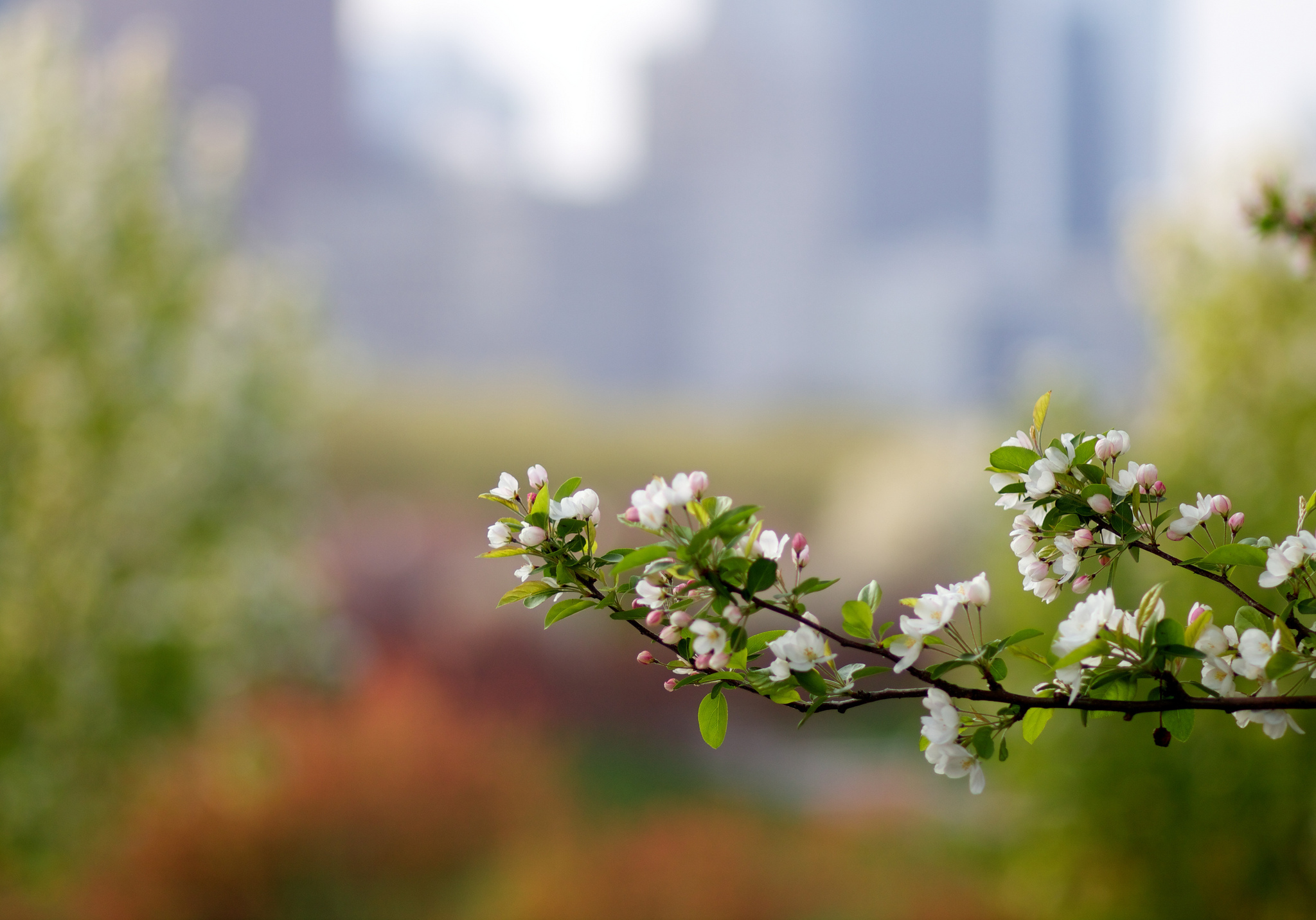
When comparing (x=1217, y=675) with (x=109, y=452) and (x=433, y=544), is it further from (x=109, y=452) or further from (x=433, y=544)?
(x=433, y=544)

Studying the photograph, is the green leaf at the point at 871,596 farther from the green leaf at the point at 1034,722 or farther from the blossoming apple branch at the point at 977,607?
the green leaf at the point at 1034,722

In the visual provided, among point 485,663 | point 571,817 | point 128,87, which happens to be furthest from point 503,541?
point 485,663

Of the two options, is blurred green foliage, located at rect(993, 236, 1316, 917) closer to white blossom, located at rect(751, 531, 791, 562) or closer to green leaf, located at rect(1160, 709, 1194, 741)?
green leaf, located at rect(1160, 709, 1194, 741)

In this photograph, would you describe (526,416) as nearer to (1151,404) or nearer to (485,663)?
(485,663)

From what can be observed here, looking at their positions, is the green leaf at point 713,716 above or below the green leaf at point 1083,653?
below

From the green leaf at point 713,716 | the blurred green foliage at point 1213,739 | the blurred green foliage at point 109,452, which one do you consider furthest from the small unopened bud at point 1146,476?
the blurred green foliage at point 109,452

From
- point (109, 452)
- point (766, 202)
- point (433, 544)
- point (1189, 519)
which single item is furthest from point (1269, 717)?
point (766, 202)
